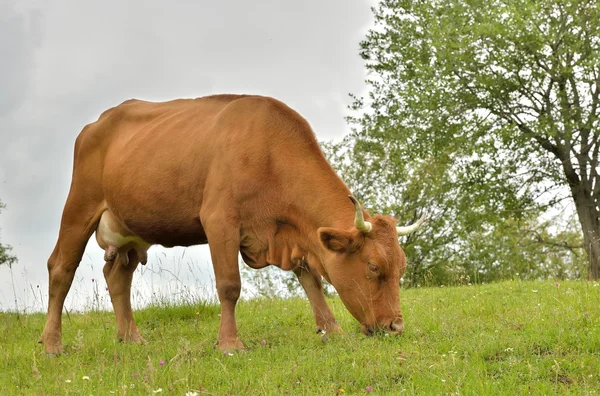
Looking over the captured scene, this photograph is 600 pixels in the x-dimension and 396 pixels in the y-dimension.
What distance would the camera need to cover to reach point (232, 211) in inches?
295

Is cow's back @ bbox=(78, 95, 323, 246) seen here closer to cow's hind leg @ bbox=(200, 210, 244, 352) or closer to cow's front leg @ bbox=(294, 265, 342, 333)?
cow's hind leg @ bbox=(200, 210, 244, 352)

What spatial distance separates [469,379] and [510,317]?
300 cm

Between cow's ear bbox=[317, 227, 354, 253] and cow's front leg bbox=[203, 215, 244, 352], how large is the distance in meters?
0.94

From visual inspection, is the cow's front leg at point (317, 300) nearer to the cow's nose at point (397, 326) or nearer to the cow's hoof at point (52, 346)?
the cow's nose at point (397, 326)

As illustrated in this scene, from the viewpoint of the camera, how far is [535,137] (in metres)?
23.4

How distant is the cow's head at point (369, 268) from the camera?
715 centimetres

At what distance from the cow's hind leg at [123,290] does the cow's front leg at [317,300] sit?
7.64 ft

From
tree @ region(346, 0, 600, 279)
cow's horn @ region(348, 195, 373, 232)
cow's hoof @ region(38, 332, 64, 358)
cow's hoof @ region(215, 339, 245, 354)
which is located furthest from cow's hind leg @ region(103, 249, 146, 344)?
tree @ region(346, 0, 600, 279)

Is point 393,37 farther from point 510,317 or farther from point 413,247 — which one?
point 510,317

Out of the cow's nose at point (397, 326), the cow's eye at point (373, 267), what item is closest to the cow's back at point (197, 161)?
the cow's eye at point (373, 267)

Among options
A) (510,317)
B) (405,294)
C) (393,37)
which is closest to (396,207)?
(393,37)

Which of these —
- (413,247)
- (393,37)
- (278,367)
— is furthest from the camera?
(413,247)

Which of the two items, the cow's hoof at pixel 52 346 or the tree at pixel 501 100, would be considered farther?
the tree at pixel 501 100

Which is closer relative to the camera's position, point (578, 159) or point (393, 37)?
point (578, 159)
